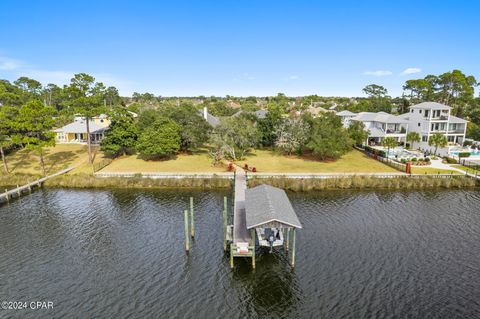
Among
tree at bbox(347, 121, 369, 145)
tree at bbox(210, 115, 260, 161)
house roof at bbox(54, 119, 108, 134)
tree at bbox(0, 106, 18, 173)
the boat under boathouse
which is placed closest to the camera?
the boat under boathouse

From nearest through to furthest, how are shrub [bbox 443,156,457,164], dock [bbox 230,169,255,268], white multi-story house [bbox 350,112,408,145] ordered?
dock [bbox 230,169,255,268]
shrub [bbox 443,156,457,164]
white multi-story house [bbox 350,112,408,145]

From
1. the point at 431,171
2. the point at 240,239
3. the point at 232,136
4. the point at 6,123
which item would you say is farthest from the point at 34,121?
the point at 431,171

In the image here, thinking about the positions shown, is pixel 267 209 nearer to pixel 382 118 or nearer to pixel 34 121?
pixel 34 121

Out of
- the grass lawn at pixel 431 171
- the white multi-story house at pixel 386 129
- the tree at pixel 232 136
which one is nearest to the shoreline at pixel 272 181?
the grass lawn at pixel 431 171

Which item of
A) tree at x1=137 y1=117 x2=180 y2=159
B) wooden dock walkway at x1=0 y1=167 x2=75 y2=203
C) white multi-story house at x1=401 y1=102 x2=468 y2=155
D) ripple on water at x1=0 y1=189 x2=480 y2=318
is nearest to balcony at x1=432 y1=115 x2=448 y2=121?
white multi-story house at x1=401 y1=102 x2=468 y2=155

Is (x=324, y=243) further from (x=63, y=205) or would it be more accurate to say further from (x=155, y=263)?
(x=63, y=205)

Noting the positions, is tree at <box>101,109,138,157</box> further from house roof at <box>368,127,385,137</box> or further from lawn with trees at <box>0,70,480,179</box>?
house roof at <box>368,127,385,137</box>
